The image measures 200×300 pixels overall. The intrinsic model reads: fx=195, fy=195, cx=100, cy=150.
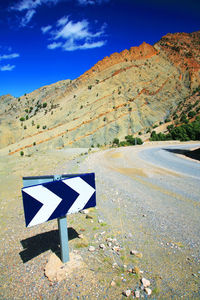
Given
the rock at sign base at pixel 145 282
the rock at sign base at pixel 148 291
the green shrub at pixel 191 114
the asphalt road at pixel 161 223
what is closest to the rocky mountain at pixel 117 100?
the green shrub at pixel 191 114

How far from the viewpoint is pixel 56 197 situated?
2916 millimetres

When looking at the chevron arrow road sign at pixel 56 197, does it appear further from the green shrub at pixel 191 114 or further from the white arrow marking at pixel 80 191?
the green shrub at pixel 191 114

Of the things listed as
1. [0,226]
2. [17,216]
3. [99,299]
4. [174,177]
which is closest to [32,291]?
[99,299]

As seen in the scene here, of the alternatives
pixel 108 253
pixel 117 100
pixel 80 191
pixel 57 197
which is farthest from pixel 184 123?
pixel 57 197

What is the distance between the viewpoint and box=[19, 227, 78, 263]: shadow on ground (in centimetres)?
369

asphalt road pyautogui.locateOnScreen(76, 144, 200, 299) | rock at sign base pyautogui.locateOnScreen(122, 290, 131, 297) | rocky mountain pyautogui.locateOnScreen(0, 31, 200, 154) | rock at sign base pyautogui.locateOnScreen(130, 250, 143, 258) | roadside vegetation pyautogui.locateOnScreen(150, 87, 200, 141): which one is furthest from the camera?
rocky mountain pyautogui.locateOnScreen(0, 31, 200, 154)

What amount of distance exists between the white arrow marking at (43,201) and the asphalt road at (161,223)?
5.93 feet

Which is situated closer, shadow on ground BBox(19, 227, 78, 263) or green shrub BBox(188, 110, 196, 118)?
shadow on ground BBox(19, 227, 78, 263)

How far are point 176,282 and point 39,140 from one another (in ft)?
149

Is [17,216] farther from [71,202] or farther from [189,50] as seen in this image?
[189,50]

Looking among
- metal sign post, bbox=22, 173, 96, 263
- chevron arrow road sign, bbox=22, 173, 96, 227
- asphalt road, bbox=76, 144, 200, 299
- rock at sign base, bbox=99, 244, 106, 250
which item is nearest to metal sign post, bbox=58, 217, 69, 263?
metal sign post, bbox=22, 173, 96, 263

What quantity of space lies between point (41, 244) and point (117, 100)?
49906 millimetres

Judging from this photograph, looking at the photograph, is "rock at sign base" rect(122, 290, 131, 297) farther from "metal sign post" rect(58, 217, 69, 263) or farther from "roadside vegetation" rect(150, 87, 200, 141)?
"roadside vegetation" rect(150, 87, 200, 141)

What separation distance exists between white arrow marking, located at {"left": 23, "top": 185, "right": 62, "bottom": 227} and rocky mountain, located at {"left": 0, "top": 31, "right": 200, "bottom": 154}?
40.5 m
